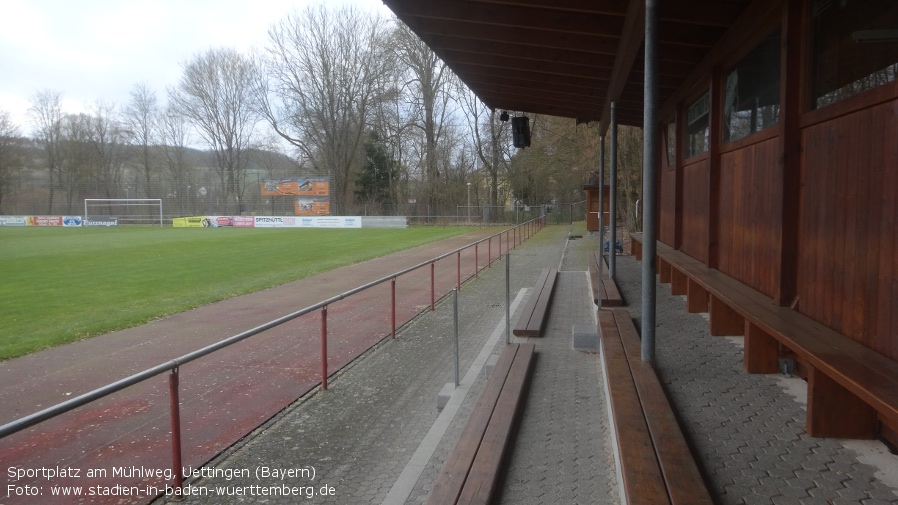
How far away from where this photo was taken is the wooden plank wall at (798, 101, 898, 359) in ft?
10.1

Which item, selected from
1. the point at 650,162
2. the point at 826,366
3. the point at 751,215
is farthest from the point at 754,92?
the point at 826,366

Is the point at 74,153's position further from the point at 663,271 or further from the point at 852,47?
the point at 852,47

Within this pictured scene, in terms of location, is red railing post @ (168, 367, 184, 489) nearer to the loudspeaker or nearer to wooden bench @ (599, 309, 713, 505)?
wooden bench @ (599, 309, 713, 505)

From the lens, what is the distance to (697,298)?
6961 millimetres

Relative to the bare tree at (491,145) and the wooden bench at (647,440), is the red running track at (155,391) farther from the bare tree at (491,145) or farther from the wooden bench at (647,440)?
the bare tree at (491,145)

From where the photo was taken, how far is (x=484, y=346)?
8.42 meters

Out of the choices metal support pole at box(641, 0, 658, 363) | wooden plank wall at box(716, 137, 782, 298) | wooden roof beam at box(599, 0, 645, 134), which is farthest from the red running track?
wooden roof beam at box(599, 0, 645, 134)

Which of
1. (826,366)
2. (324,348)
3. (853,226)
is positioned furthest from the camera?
(324,348)

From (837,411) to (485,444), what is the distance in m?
1.93

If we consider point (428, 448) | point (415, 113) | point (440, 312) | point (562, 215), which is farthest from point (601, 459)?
point (415, 113)

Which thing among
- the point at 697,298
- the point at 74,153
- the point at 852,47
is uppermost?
the point at 74,153

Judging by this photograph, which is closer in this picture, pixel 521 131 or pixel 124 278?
pixel 521 131

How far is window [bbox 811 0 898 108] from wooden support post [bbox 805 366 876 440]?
1529 mm

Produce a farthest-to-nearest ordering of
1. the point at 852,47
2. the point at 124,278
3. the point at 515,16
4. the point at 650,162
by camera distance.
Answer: the point at 124,278 < the point at 515,16 < the point at 650,162 < the point at 852,47
